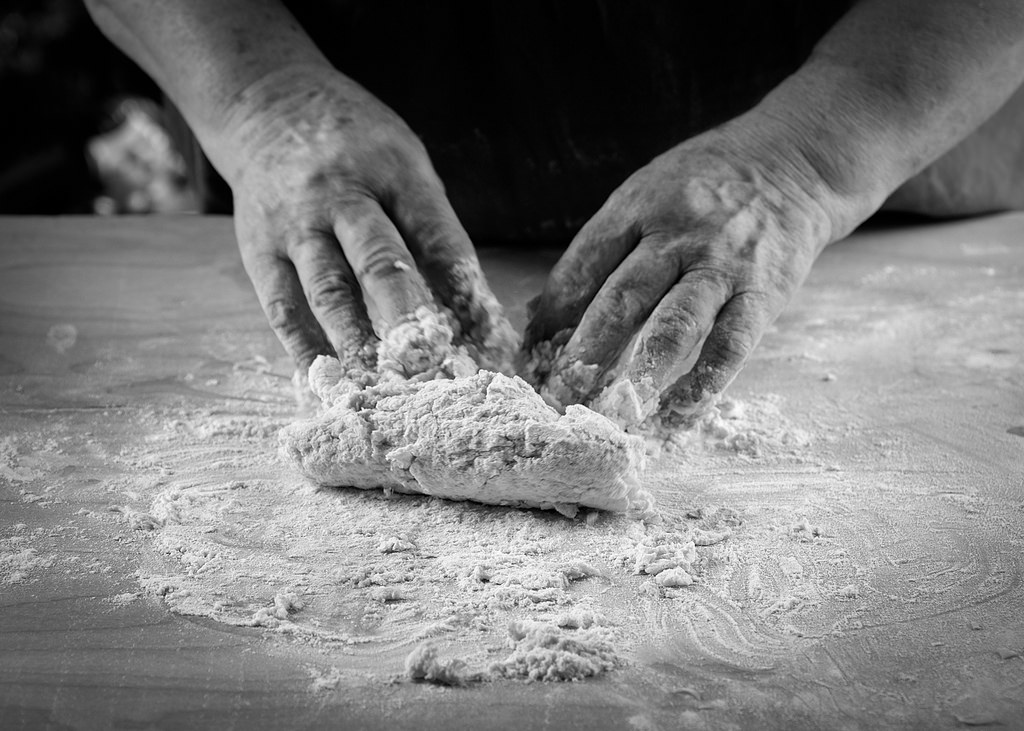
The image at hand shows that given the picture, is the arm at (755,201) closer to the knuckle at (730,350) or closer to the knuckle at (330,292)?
the knuckle at (730,350)

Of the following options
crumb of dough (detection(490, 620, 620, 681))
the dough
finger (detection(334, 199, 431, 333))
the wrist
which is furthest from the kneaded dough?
the wrist

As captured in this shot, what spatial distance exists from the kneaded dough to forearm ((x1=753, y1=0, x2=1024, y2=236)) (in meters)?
0.63

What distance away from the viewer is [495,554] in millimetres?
1097

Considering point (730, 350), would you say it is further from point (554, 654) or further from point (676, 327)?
point (554, 654)

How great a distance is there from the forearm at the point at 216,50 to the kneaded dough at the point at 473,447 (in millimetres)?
646

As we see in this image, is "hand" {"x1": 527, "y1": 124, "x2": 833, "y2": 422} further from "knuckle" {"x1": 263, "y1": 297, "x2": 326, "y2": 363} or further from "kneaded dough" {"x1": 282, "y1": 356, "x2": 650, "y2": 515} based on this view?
"knuckle" {"x1": 263, "y1": 297, "x2": 326, "y2": 363}

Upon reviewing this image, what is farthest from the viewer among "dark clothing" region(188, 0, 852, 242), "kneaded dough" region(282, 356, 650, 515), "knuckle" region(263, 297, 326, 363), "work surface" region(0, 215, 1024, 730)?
"dark clothing" region(188, 0, 852, 242)

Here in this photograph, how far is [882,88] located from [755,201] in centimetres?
33

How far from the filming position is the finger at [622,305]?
1.33 m

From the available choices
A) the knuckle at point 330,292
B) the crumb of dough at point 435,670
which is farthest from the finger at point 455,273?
the crumb of dough at point 435,670

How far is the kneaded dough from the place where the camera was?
3.74ft

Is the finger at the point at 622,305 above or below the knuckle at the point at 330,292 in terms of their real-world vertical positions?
above

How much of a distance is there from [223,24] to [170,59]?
0.12 m

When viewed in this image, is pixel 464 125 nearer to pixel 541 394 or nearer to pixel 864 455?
pixel 541 394
